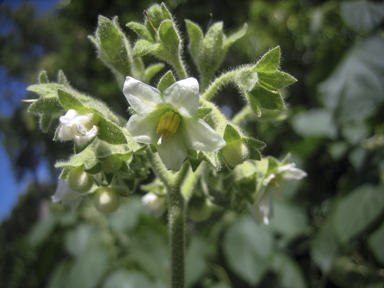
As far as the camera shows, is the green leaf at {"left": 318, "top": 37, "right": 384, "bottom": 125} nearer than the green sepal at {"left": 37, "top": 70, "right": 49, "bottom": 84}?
No

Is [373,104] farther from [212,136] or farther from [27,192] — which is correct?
[27,192]

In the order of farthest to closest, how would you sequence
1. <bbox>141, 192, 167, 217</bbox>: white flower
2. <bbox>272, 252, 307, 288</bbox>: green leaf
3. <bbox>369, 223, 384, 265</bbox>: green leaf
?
<bbox>272, 252, 307, 288</bbox>: green leaf → <bbox>369, 223, 384, 265</bbox>: green leaf → <bbox>141, 192, 167, 217</bbox>: white flower

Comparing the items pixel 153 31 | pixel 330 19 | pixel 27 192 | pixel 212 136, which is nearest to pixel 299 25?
pixel 330 19

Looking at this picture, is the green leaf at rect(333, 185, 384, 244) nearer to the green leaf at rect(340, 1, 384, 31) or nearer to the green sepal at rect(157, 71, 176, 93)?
the green leaf at rect(340, 1, 384, 31)

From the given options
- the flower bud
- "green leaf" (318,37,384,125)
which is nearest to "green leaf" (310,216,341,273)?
"green leaf" (318,37,384,125)

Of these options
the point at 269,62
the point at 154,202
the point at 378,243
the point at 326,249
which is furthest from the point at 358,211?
the point at 269,62
